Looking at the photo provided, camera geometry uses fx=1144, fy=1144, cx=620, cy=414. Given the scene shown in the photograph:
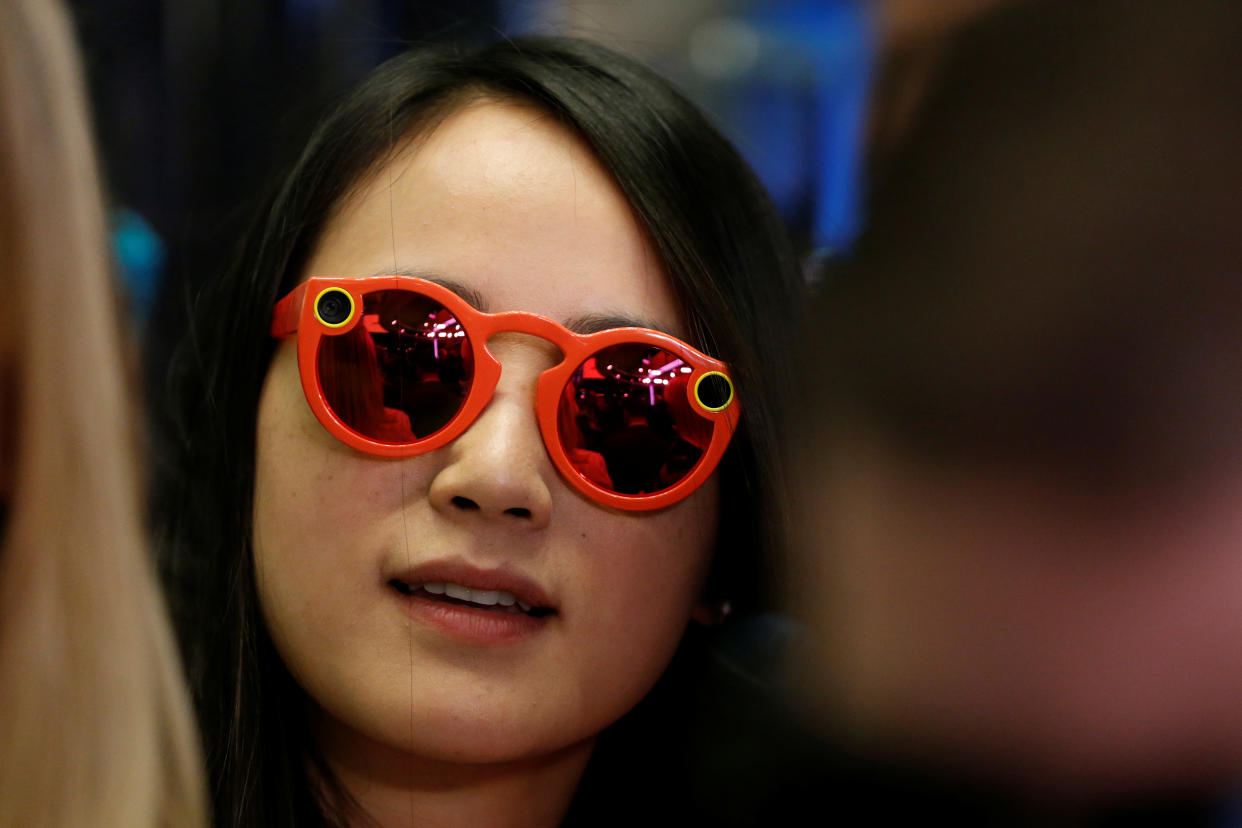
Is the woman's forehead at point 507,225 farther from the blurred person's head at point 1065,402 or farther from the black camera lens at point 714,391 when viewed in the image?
the blurred person's head at point 1065,402

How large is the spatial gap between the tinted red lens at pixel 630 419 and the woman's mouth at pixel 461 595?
16 cm

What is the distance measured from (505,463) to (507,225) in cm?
26

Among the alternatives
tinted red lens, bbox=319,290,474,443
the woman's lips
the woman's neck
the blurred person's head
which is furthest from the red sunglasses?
the woman's neck

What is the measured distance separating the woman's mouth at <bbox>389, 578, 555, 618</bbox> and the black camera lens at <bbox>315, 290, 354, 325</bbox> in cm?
28

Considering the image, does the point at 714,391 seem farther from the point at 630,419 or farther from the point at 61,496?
the point at 61,496

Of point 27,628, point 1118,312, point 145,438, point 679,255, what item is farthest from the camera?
point 145,438

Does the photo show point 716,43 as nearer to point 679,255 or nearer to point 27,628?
point 679,255

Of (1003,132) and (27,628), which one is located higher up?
(1003,132)

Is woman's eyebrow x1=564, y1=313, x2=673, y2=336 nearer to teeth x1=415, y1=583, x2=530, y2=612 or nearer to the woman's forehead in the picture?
the woman's forehead

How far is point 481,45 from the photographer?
1409mm

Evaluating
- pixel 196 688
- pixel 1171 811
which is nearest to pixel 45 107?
pixel 196 688

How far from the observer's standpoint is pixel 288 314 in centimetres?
126

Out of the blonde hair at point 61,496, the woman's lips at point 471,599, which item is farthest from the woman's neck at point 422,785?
the blonde hair at point 61,496

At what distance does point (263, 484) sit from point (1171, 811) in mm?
940
